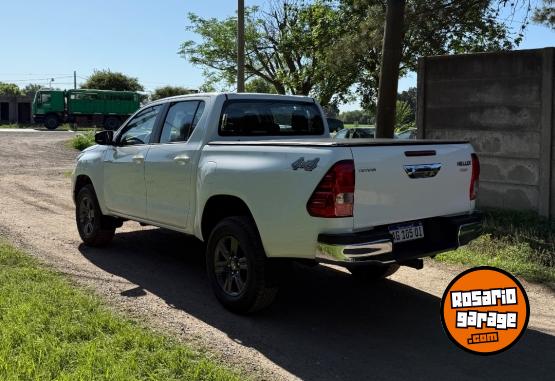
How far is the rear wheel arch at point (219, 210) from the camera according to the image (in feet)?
16.5

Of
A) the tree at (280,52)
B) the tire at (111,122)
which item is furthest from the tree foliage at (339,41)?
the tire at (111,122)

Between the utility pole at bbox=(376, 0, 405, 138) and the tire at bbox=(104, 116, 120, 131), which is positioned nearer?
the utility pole at bbox=(376, 0, 405, 138)

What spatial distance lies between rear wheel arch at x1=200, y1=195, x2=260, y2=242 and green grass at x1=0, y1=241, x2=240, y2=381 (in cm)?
115

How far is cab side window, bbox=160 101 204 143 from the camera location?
5.86 m

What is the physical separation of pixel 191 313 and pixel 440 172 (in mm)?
2407

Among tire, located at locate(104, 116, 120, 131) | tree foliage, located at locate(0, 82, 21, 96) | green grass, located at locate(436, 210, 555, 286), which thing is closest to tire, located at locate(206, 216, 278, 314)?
green grass, located at locate(436, 210, 555, 286)

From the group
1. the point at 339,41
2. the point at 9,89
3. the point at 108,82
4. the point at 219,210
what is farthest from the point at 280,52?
the point at 9,89

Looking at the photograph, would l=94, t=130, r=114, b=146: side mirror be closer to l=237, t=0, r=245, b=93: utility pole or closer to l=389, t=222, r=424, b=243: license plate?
l=389, t=222, r=424, b=243: license plate

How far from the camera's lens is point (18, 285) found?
17.6 feet

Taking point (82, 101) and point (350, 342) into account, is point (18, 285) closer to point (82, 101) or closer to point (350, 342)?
point (350, 342)

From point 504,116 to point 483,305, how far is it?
630 centimetres

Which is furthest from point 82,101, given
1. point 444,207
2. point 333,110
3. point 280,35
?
point 444,207

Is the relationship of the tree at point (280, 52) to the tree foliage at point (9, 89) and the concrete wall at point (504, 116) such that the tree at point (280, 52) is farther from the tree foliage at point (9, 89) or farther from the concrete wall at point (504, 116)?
the tree foliage at point (9, 89)

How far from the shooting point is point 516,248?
7152 millimetres
